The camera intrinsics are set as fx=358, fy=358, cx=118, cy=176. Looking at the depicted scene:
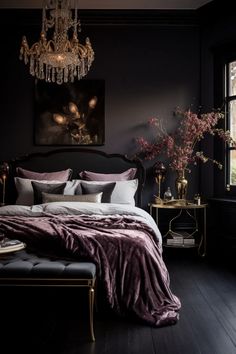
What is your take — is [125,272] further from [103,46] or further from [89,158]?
[103,46]

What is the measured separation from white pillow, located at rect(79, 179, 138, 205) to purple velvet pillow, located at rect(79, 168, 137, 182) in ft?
0.61

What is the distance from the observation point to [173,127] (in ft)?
18.2

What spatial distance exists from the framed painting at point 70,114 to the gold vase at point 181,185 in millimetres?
1321

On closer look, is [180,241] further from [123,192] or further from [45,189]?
[45,189]

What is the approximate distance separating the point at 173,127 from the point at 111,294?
333cm

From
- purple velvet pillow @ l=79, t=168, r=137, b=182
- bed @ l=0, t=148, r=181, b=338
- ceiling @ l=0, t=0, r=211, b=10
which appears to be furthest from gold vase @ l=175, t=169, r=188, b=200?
ceiling @ l=0, t=0, r=211, b=10

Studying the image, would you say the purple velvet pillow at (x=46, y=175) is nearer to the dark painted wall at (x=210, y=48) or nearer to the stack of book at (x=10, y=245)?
the dark painted wall at (x=210, y=48)

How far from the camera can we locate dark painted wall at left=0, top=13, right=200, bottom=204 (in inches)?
219

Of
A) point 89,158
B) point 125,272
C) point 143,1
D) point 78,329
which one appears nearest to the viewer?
point 78,329

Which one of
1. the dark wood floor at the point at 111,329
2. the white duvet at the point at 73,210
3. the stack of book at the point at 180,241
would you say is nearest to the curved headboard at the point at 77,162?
the stack of book at the point at 180,241

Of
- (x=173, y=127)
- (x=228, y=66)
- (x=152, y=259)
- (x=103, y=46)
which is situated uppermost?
(x=103, y=46)

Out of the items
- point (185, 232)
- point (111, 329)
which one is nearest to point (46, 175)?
point (185, 232)

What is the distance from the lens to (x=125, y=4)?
5262 millimetres

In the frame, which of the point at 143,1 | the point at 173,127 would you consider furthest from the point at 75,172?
the point at 143,1
